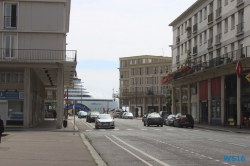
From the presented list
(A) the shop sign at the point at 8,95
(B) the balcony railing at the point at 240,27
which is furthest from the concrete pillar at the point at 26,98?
(B) the balcony railing at the point at 240,27

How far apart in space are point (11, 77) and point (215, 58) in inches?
881

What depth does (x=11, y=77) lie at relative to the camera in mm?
37781

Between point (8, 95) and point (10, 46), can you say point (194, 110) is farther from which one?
point (10, 46)

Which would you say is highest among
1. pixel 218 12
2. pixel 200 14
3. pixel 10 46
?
pixel 200 14

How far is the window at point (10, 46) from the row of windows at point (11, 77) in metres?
1.84

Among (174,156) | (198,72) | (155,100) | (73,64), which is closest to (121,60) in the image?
(155,100)

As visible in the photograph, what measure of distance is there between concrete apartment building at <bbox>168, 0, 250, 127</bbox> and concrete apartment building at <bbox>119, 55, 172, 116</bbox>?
49.2m

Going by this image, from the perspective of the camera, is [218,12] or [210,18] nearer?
[218,12]

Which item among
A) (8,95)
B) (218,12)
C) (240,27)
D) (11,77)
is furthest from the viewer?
(218,12)

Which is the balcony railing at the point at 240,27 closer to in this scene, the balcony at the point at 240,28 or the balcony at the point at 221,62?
the balcony at the point at 240,28

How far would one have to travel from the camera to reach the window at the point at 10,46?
121ft

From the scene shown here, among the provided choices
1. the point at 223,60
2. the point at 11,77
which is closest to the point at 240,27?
the point at 223,60

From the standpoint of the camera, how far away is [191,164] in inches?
548

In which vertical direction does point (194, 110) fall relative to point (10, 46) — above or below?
below
